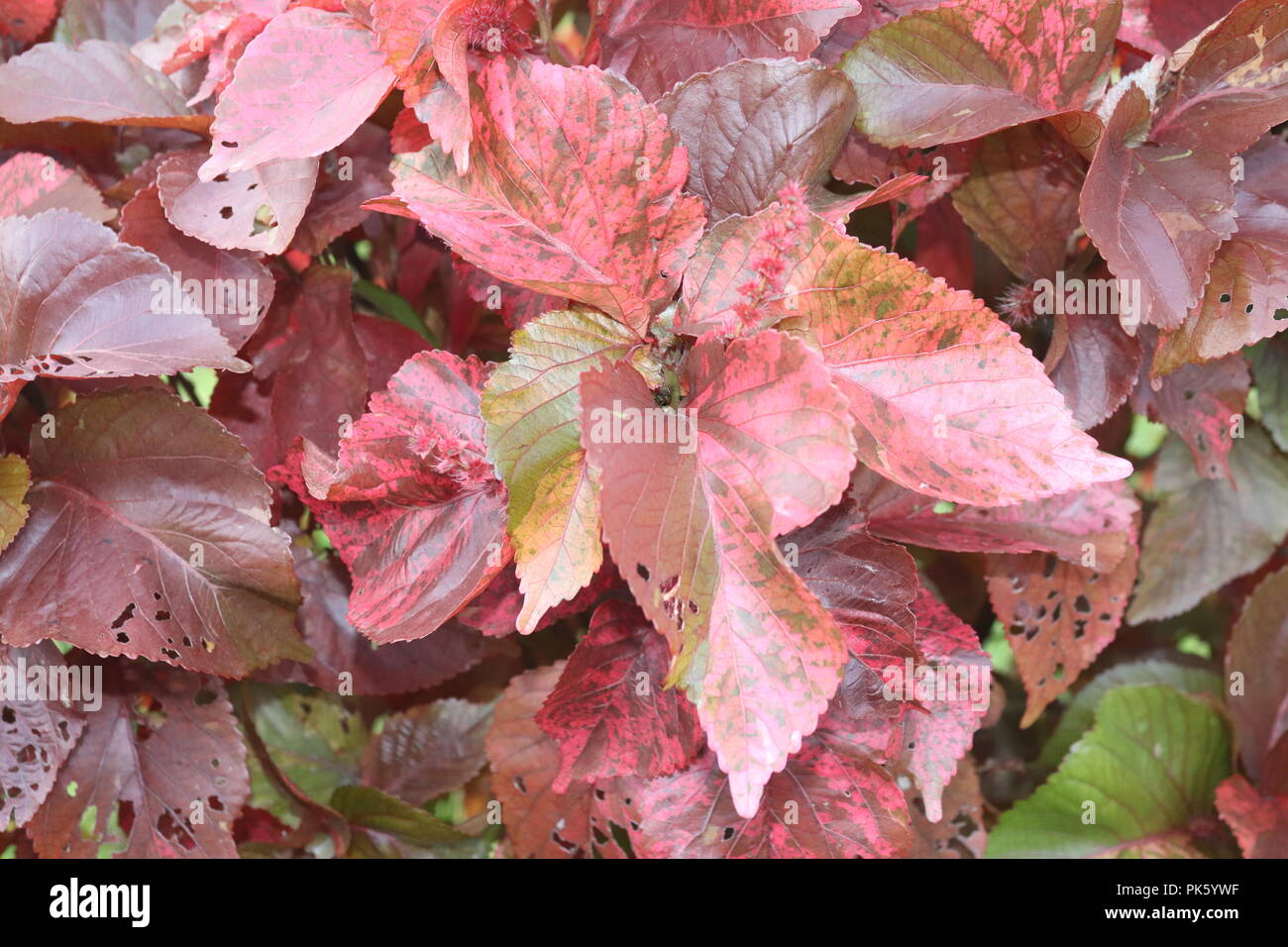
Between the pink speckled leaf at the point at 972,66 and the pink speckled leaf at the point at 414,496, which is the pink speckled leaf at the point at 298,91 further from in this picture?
the pink speckled leaf at the point at 972,66

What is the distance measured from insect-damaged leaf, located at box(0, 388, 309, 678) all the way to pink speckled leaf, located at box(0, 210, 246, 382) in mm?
40

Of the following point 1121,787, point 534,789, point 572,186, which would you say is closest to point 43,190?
point 572,186

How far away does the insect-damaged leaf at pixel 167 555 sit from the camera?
472 millimetres

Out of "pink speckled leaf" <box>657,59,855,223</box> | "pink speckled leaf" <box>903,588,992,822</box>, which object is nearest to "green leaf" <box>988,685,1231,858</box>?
"pink speckled leaf" <box>903,588,992,822</box>

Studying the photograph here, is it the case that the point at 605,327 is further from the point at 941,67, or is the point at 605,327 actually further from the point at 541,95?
A: the point at 941,67

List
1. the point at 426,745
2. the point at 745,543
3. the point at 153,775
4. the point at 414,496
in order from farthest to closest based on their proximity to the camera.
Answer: the point at 426,745
the point at 153,775
the point at 414,496
the point at 745,543

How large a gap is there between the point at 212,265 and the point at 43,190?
0.31ft

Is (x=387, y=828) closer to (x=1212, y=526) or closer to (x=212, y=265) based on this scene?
(x=212, y=265)

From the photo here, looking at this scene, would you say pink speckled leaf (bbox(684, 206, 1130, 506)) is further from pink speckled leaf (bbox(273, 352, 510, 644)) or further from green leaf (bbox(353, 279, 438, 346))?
green leaf (bbox(353, 279, 438, 346))

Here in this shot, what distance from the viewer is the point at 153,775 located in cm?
55

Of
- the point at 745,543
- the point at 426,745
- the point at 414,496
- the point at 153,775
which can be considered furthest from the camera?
the point at 426,745

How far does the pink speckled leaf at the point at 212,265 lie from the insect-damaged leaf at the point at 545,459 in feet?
0.62

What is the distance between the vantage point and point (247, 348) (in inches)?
21.7
